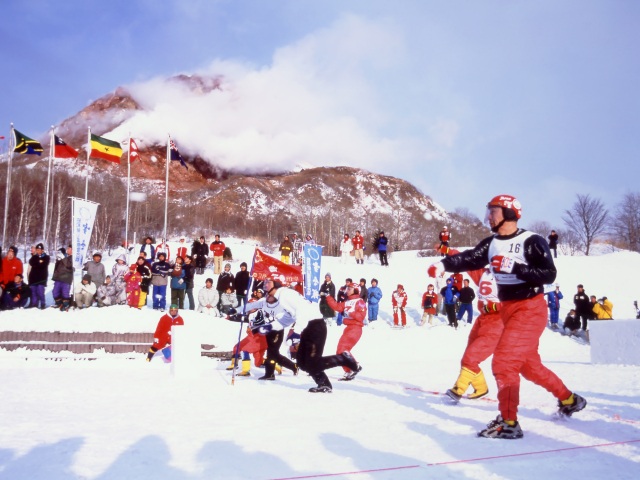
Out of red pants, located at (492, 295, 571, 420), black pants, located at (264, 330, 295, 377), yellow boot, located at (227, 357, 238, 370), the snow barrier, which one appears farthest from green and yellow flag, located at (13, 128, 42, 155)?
red pants, located at (492, 295, 571, 420)

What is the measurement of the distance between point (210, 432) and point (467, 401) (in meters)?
2.98

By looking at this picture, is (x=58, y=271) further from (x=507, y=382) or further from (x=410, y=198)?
(x=410, y=198)

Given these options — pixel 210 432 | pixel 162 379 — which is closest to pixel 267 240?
pixel 162 379

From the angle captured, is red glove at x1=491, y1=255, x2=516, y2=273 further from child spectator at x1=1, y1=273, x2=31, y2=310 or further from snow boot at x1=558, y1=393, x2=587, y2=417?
child spectator at x1=1, y1=273, x2=31, y2=310

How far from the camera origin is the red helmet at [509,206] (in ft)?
15.0

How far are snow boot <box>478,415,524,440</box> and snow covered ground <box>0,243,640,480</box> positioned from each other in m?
0.08

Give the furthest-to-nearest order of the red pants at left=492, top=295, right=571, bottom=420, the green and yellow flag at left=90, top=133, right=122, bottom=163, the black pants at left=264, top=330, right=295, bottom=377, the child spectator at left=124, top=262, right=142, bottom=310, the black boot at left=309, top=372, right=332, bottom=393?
the green and yellow flag at left=90, top=133, right=122, bottom=163, the child spectator at left=124, top=262, right=142, bottom=310, the black pants at left=264, top=330, right=295, bottom=377, the black boot at left=309, top=372, right=332, bottom=393, the red pants at left=492, top=295, right=571, bottom=420

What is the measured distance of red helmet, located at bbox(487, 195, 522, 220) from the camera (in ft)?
15.0

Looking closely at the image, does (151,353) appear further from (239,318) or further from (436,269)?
(436,269)

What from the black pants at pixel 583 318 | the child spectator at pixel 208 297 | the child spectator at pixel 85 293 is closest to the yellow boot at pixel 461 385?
the child spectator at pixel 208 297

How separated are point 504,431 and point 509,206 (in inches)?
69.0

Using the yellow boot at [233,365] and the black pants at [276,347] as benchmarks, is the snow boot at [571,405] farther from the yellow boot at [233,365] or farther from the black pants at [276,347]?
the yellow boot at [233,365]

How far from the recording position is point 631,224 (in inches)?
2318

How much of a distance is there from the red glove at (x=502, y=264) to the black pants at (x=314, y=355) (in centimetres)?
296
